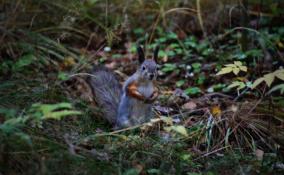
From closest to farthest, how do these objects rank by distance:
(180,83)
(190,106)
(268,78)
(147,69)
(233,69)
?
1. (268,78)
2. (233,69)
3. (147,69)
4. (190,106)
5. (180,83)

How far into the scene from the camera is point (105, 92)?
4.69 metres

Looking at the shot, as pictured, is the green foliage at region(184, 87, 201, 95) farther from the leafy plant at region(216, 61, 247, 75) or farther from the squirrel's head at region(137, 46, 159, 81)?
the leafy plant at region(216, 61, 247, 75)

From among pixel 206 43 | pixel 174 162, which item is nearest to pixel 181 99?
pixel 206 43

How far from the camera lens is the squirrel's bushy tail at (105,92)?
463 centimetres

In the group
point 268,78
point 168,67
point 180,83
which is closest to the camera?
point 268,78

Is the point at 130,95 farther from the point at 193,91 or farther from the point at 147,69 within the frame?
the point at 193,91

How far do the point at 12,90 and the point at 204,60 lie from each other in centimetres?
264

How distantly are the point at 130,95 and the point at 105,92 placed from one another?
247mm

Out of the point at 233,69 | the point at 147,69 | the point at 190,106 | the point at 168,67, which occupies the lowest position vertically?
the point at 190,106

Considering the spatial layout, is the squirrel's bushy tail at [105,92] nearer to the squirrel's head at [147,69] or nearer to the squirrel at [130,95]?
the squirrel at [130,95]

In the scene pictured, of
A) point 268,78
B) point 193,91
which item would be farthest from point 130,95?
point 268,78

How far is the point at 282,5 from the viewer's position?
668 centimetres

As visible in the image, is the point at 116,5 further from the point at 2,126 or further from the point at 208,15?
the point at 2,126

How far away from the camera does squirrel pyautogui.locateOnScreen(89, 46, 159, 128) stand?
14.9 ft
